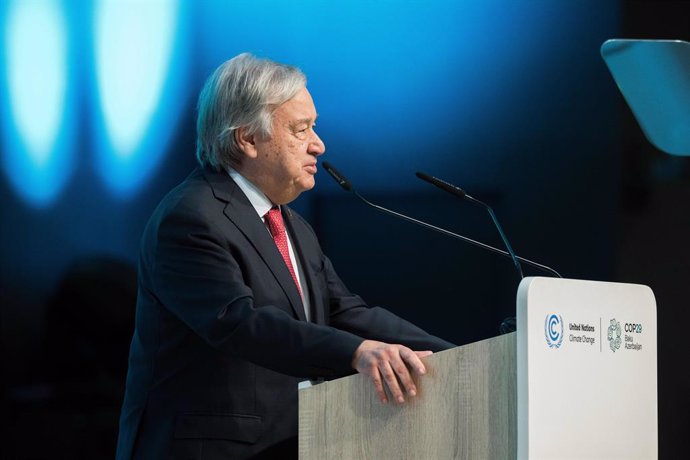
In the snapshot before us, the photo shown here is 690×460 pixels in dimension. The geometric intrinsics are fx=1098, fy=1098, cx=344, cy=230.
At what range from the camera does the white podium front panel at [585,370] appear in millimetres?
1721

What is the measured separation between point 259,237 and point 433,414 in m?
0.70

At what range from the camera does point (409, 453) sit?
6.16 ft

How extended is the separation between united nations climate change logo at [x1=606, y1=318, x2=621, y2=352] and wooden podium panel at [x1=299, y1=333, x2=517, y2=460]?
0.21 meters

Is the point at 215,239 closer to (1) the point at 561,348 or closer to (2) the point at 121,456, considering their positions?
(2) the point at 121,456

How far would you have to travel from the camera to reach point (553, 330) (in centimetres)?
175

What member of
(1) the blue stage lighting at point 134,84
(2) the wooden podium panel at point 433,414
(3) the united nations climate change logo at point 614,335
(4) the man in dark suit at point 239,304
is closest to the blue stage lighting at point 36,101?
(1) the blue stage lighting at point 134,84

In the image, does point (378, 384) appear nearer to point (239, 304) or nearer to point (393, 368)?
point (393, 368)

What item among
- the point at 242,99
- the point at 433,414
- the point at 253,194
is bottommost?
the point at 433,414

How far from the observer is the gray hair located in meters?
2.58

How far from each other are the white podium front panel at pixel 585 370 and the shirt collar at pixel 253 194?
0.95 metres

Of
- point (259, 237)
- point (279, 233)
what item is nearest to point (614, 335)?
point (259, 237)

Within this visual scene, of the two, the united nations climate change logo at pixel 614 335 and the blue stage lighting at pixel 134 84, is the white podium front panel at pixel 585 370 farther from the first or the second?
the blue stage lighting at pixel 134 84

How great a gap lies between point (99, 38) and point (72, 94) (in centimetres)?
20

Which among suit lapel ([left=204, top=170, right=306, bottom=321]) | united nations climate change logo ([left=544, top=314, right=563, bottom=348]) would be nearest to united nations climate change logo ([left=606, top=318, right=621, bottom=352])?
united nations climate change logo ([left=544, top=314, right=563, bottom=348])
